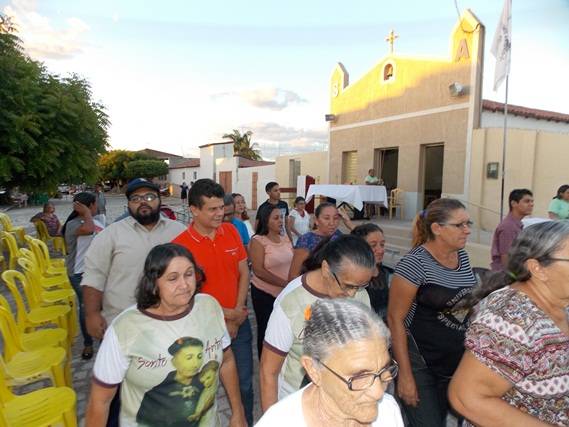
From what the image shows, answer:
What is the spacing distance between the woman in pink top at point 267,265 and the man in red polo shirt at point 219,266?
476 mm

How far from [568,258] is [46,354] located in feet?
12.6

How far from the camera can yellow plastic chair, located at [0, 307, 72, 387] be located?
297cm

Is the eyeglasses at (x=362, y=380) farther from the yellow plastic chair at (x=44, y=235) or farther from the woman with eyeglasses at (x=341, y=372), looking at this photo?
the yellow plastic chair at (x=44, y=235)

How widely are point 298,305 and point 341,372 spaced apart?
75 cm

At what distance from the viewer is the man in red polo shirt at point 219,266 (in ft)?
8.96

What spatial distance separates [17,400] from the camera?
102 inches

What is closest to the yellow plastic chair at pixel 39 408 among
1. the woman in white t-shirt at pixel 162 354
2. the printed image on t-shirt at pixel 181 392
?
the woman in white t-shirt at pixel 162 354

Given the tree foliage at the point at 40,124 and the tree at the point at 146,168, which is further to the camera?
the tree at the point at 146,168

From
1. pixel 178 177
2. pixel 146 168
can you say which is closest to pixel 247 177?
pixel 178 177

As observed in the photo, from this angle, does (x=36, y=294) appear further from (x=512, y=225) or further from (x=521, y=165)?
(x=521, y=165)

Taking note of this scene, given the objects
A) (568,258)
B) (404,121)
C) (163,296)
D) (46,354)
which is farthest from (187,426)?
(404,121)

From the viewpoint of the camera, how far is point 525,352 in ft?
4.50

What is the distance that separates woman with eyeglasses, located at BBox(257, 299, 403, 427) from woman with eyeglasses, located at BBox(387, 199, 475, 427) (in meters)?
0.99

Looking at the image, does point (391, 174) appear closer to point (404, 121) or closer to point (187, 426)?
point (404, 121)
